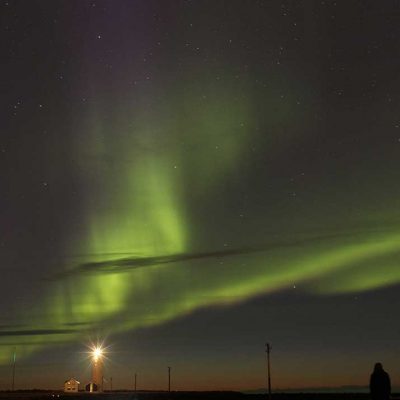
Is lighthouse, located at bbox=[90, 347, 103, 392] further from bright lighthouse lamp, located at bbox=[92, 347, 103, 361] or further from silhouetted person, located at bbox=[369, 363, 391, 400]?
silhouetted person, located at bbox=[369, 363, 391, 400]

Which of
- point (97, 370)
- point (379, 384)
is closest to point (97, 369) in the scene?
point (97, 370)

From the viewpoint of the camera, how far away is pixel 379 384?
53.1 ft

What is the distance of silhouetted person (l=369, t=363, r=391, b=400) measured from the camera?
16172mm

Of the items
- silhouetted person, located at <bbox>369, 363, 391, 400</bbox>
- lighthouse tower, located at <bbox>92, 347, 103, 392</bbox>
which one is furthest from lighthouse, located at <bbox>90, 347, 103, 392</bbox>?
silhouetted person, located at <bbox>369, 363, 391, 400</bbox>

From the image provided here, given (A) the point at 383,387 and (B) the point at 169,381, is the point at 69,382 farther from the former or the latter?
(A) the point at 383,387

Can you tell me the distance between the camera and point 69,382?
128500 mm

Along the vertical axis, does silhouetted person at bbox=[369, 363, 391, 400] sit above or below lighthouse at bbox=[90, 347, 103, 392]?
below

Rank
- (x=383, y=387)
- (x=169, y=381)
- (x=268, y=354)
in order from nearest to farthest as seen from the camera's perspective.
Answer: (x=383, y=387) → (x=268, y=354) → (x=169, y=381)

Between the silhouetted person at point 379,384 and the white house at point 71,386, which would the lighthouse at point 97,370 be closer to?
the white house at point 71,386

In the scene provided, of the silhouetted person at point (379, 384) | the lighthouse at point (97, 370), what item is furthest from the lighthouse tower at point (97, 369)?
the silhouetted person at point (379, 384)

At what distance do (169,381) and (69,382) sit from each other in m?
26.2

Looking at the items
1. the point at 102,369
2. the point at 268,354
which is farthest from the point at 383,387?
the point at 102,369

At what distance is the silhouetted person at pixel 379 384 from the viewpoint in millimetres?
16172

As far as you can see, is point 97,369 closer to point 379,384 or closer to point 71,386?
point 71,386
